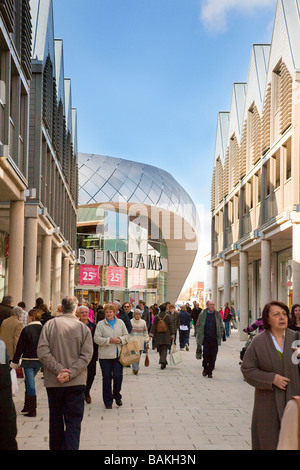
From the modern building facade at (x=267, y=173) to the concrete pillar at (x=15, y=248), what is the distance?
838 cm

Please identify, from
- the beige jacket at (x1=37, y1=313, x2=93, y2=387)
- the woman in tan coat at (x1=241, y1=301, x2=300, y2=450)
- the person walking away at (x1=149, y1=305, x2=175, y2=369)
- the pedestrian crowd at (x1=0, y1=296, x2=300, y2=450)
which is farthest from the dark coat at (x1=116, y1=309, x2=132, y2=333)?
the woman in tan coat at (x1=241, y1=301, x2=300, y2=450)

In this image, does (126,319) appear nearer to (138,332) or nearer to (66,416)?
(138,332)

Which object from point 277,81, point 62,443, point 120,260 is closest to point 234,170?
point 277,81

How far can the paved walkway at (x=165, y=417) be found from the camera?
763cm

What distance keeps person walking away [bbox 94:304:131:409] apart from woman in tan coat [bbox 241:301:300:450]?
5.17 m

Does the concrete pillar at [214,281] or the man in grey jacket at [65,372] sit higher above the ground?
the concrete pillar at [214,281]

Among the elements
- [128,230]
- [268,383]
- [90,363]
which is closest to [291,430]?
[268,383]

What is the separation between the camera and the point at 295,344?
18.1 feet

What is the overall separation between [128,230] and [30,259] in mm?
36093

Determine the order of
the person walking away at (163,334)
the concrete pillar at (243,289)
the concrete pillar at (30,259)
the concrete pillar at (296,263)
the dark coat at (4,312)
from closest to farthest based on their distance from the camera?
the dark coat at (4,312), the person walking away at (163,334), the concrete pillar at (296,263), the concrete pillar at (30,259), the concrete pillar at (243,289)

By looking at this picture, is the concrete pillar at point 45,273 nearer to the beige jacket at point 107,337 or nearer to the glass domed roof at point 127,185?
the beige jacket at point 107,337

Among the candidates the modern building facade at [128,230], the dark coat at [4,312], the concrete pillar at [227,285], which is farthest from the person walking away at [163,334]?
the modern building facade at [128,230]

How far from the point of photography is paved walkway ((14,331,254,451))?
7633 millimetres
